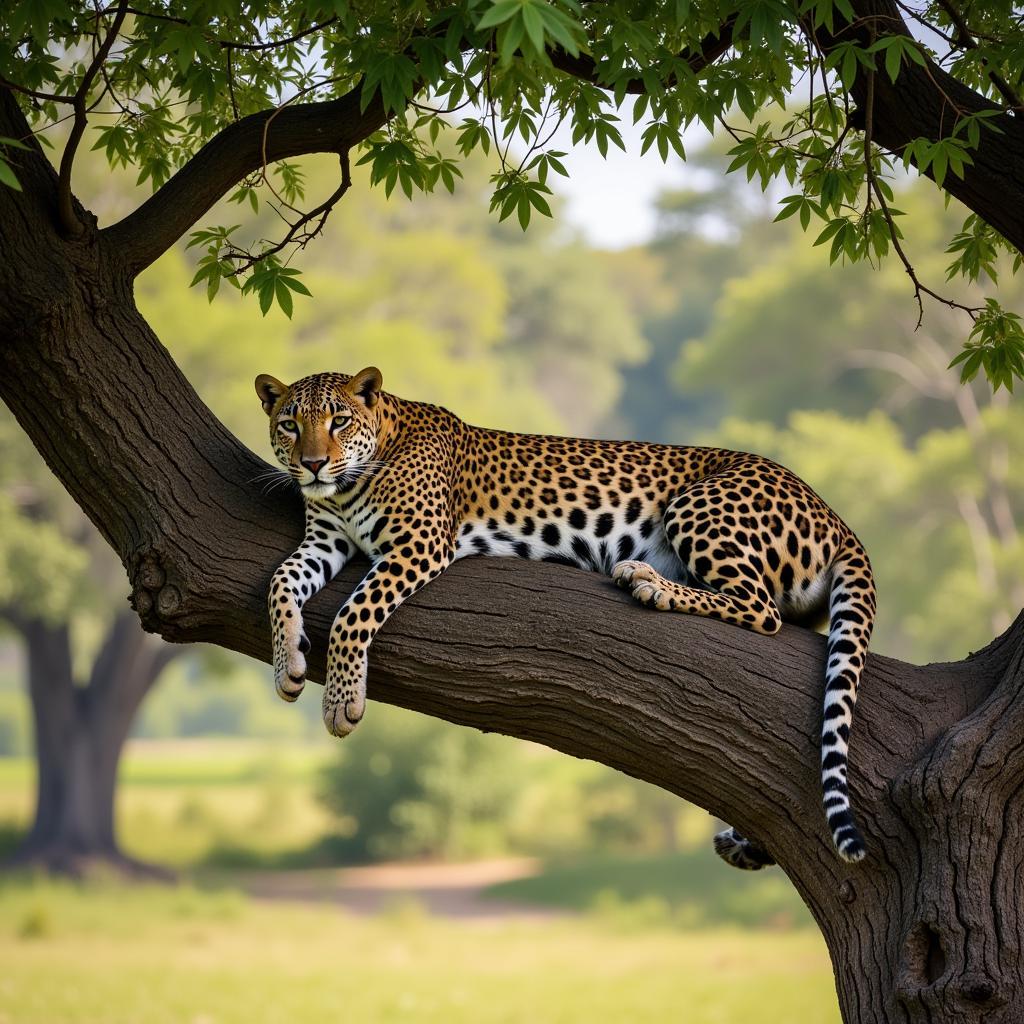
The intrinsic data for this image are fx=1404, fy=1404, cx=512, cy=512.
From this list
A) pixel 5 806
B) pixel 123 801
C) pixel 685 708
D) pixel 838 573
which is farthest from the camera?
pixel 123 801

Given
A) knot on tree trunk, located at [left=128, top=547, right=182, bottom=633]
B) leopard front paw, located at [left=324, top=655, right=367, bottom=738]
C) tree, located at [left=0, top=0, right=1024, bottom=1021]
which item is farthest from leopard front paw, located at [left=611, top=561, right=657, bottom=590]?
knot on tree trunk, located at [left=128, top=547, right=182, bottom=633]

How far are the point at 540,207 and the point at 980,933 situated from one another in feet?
9.27

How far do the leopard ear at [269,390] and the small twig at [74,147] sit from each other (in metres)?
0.99

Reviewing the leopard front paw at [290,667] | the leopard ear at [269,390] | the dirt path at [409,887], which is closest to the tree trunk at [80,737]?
the dirt path at [409,887]

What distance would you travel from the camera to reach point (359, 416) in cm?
548

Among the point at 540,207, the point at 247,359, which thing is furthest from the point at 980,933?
the point at 247,359

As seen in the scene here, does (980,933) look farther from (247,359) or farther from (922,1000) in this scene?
(247,359)

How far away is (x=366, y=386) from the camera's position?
18.4ft

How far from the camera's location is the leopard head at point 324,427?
5.21 m

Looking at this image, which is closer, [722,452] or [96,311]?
[96,311]

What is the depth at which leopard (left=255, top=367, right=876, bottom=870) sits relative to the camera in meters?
4.74

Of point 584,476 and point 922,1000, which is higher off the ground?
point 584,476

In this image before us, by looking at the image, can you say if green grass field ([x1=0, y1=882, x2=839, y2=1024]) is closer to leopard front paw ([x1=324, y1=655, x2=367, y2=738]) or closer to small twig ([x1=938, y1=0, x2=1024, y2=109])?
leopard front paw ([x1=324, y1=655, x2=367, y2=738])

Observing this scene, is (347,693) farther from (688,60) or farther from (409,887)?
(409,887)
